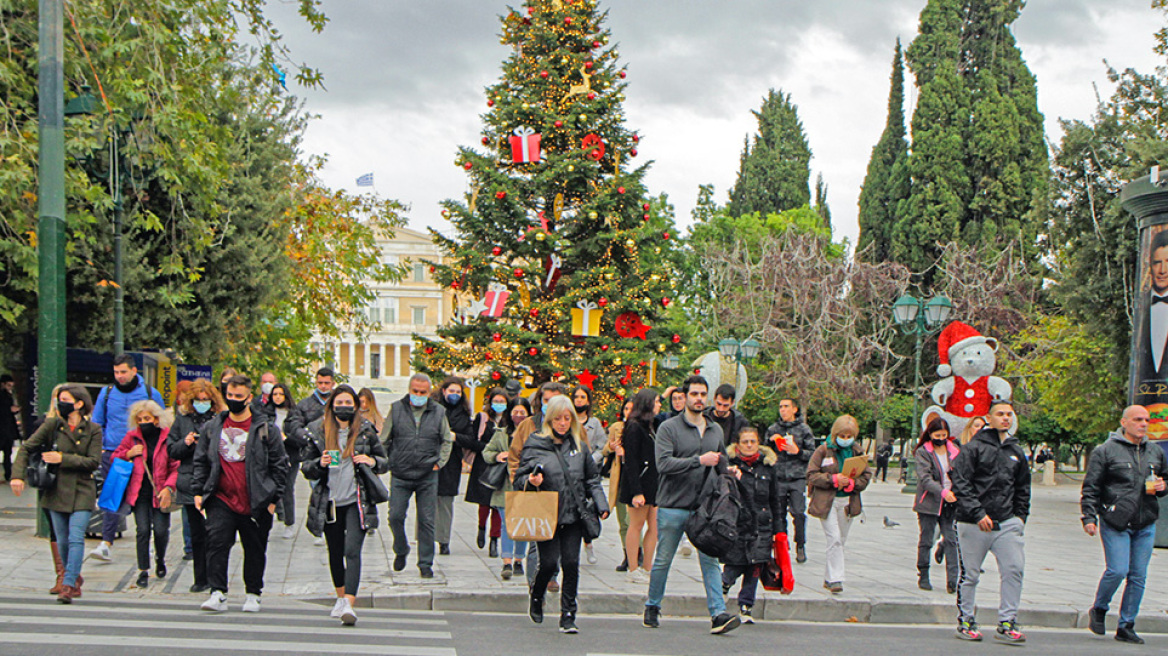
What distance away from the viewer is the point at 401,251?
292 ft

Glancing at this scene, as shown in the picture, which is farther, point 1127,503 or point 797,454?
point 797,454

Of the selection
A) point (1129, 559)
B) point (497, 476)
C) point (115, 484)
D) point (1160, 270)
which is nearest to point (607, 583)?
point (497, 476)

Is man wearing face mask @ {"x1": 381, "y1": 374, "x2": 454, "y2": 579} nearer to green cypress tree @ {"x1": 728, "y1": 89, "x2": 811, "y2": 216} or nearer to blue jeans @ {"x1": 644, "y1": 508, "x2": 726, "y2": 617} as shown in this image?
blue jeans @ {"x1": 644, "y1": 508, "x2": 726, "y2": 617}

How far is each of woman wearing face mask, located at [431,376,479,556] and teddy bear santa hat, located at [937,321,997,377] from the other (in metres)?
8.29

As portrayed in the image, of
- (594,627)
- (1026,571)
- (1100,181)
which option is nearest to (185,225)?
(594,627)

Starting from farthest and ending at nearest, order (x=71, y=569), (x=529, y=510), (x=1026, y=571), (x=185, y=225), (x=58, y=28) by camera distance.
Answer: (x=185, y=225) → (x=1026, y=571) → (x=58, y=28) → (x=71, y=569) → (x=529, y=510)

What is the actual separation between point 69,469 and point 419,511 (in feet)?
9.87

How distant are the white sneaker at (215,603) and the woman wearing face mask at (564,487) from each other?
7.62 ft

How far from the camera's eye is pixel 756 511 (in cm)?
810

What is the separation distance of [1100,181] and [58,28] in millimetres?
19351

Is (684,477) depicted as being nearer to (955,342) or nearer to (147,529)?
(147,529)

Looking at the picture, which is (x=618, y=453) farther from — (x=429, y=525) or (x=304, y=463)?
(x=304, y=463)

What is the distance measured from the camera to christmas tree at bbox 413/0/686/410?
100ft

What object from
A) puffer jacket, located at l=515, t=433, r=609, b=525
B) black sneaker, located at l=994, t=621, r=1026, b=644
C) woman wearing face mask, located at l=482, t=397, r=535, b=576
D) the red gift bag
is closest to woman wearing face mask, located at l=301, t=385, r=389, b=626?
puffer jacket, located at l=515, t=433, r=609, b=525
